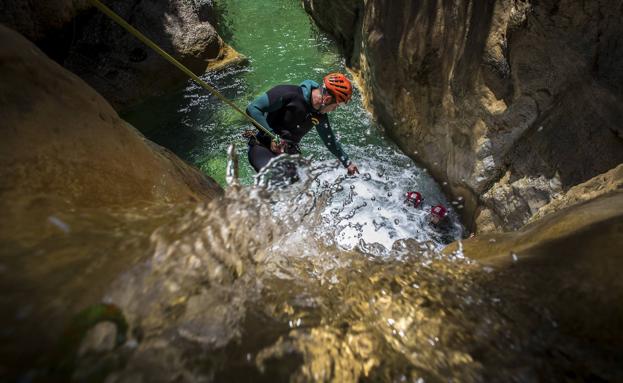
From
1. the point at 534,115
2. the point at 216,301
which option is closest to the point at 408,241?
the point at 216,301

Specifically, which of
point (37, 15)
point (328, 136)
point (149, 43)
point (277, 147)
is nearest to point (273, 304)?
point (149, 43)

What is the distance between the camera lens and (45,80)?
71.8 inches

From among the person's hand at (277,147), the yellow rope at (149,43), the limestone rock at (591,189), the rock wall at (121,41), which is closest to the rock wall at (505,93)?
the limestone rock at (591,189)

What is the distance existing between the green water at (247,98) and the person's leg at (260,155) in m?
1.28

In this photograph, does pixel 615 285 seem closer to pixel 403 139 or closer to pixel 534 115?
pixel 534 115

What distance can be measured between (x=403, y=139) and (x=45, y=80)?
4334mm

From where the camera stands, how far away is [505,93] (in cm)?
314

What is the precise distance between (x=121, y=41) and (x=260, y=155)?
4.72 m

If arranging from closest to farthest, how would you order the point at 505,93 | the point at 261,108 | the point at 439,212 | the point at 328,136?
the point at 505,93 < the point at 261,108 < the point at 328,136 < the point at 439,212

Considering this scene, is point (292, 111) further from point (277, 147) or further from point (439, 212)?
point (439, 212)

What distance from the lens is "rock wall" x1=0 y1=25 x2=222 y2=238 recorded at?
138cm

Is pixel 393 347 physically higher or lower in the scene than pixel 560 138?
lower

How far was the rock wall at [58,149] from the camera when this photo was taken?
1.38m

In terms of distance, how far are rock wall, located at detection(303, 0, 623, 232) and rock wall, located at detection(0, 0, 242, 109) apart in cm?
398
